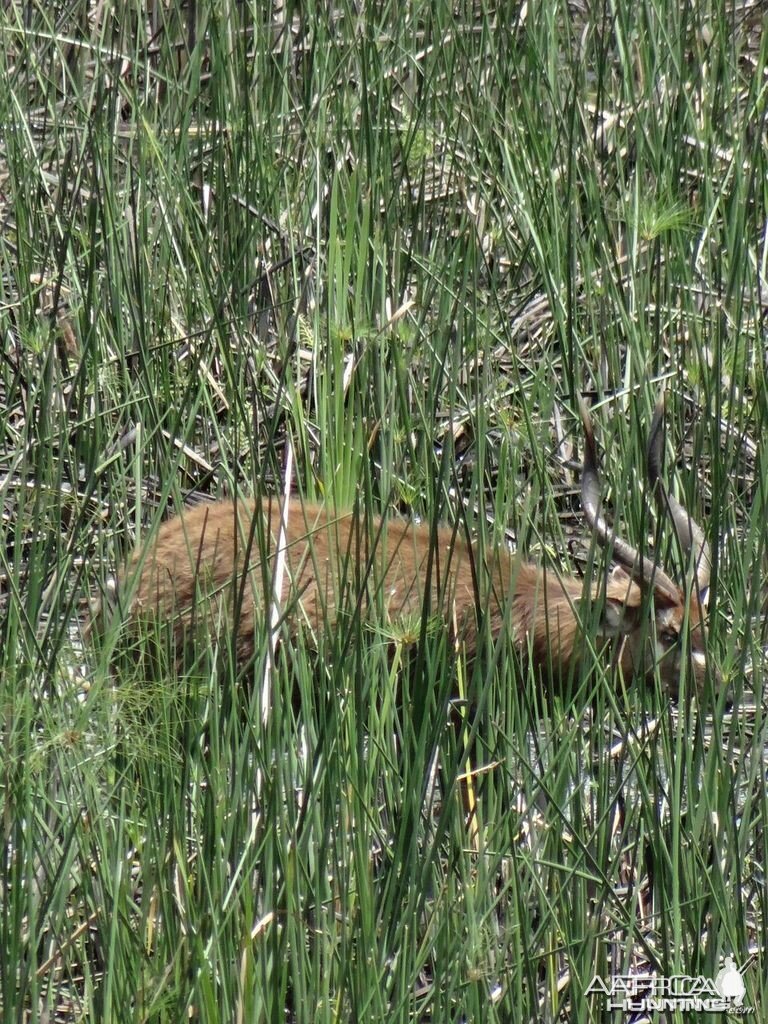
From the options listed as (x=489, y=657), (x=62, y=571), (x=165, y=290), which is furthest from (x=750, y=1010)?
(x=165, y=290)

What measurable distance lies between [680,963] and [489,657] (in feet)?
1.84

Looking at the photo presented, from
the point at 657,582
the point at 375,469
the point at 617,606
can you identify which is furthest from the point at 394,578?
the point at 657,582

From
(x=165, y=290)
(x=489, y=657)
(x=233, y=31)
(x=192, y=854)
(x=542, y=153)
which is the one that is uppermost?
(x=233, y=31)

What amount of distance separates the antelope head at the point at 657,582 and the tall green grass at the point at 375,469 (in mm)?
73

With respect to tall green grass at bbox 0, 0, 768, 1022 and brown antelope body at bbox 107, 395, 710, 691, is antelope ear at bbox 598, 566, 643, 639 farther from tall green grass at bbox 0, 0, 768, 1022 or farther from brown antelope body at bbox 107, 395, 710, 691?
tall green grass at bbox 0, 0, 768, 1022

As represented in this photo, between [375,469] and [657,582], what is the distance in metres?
0.98

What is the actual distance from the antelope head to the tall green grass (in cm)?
7

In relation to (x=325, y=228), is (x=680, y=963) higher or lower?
lower

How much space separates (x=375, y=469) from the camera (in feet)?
12.3

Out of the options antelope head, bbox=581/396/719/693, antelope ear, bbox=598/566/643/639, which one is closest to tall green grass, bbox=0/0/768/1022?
antelope head, bbox=581/396/719/693

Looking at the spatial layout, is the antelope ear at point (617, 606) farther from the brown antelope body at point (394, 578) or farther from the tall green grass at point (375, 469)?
the tall green grass at point (375, 469)

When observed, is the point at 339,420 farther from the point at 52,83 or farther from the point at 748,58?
the point at 748,58

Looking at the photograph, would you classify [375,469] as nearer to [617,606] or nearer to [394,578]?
[394,578]

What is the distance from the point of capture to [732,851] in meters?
2.15
